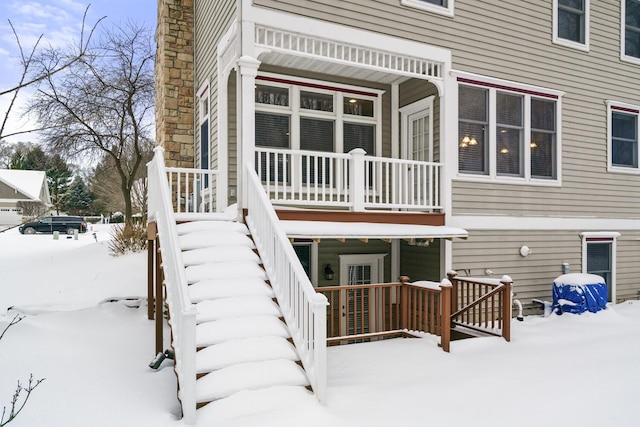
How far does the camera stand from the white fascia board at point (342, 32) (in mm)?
6203

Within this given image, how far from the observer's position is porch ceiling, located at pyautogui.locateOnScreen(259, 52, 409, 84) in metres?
7.58

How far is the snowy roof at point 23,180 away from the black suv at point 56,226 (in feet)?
31.1

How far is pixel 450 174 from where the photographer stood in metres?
7.68

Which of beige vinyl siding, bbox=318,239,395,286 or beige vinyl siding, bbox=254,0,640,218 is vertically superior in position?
beige vinyl siding, bbox=254,0,640,218

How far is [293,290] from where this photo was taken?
464cm

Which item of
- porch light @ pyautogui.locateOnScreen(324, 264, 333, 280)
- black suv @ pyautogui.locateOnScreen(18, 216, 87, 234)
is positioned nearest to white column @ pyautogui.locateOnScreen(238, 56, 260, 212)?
porch light @ pyautogui.locateOnScreen(324, 264, 333, 280)

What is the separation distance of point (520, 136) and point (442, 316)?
4.58m

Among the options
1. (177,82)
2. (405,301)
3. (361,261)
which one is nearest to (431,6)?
(361,261)

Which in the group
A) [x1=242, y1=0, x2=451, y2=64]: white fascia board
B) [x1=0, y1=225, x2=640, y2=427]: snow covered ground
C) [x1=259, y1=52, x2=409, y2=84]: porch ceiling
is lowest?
[x1=0, y1=225, x2=640, y2=427]: snow covered ground

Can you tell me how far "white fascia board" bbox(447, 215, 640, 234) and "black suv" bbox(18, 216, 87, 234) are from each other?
24.2 meters

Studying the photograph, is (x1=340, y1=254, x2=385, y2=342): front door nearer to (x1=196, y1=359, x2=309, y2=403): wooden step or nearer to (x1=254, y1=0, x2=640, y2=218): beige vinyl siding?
(x1=254, y1=0, x2=640, y2=218): beige vinyl siding

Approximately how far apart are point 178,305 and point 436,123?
586cm

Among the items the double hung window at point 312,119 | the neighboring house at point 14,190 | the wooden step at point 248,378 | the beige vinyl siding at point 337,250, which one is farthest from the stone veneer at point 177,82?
the neighboring house at point 14,190

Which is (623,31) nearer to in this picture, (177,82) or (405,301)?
(405,301)
